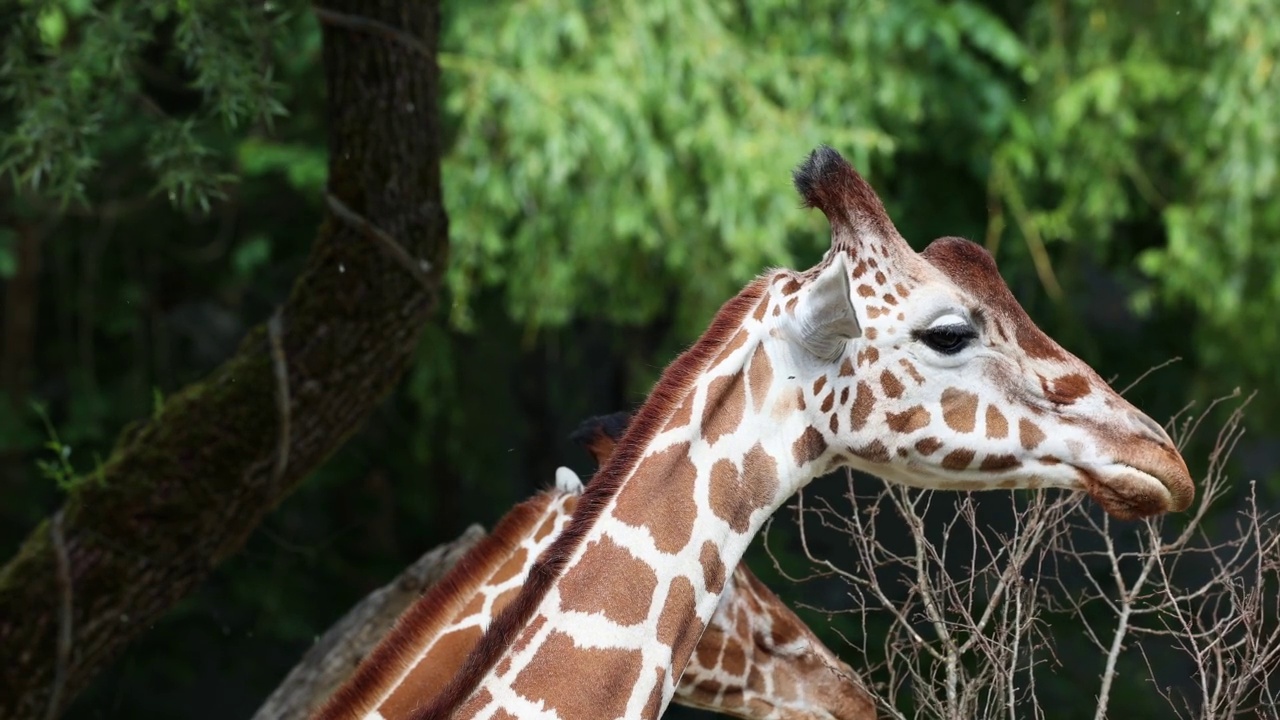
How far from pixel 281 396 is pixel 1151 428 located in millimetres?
2295

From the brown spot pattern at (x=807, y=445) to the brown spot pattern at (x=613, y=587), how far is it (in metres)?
0.32

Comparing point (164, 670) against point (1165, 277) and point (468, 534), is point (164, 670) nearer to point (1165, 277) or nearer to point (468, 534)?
point (468, 534)

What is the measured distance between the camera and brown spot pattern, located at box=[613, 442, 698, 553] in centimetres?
256

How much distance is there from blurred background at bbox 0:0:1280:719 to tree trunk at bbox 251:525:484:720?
52.6 inches

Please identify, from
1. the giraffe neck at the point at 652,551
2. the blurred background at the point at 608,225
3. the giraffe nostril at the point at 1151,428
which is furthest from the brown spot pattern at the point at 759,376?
the blurred background at the point at 608,225

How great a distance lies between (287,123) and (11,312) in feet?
6.43

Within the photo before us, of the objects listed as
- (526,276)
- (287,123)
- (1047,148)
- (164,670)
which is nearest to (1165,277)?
(1047,148)

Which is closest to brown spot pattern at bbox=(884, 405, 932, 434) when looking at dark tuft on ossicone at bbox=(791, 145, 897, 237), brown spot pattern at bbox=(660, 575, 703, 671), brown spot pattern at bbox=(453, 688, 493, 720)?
dark tuft on ossicone at bbox=(791, 145, 897, 237)

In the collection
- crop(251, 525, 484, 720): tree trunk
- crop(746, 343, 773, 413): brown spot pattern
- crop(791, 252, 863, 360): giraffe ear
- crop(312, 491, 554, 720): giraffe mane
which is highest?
crop(791, 252, 863, 360): giraffe ear

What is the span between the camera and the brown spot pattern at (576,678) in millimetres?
2467

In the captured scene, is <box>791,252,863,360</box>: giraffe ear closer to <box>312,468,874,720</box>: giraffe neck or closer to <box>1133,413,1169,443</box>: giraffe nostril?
<box>1133,413,1169,443</box>: giraffe nostril

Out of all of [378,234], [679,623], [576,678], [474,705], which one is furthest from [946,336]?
[378,234]

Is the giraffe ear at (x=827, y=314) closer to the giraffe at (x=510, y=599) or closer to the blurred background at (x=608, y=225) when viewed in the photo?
the giraffe at (x=510, y=599)

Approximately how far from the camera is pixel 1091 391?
8.44ft
